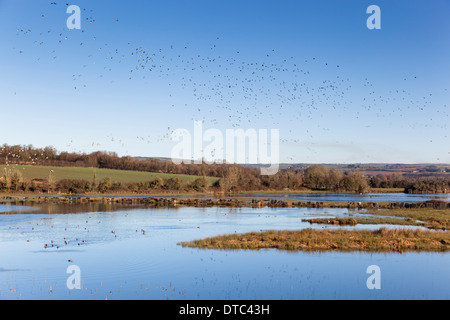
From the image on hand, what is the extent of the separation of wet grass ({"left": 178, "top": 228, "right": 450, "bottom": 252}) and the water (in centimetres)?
177

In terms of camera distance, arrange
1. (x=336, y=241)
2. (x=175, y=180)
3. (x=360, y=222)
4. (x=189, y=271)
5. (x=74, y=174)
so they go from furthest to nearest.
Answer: (x=175, y=180) < (x=74, y=174) < (x=360, y=222) < (x=336, y=241) < (x=189, y=271)

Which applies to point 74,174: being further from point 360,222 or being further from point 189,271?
point 189,271

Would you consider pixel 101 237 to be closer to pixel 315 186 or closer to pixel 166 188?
pixel 166 188

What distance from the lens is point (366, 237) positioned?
120ft

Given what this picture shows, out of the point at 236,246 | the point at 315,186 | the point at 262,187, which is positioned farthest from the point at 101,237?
the point at 315,186

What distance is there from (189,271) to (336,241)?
45.7ft

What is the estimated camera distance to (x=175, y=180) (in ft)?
427

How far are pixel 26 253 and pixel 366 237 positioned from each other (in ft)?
83.7

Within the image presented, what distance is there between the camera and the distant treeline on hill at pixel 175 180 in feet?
364

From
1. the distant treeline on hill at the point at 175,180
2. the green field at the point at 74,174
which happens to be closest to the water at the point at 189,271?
the distant treeline on hill at the point at 175,180

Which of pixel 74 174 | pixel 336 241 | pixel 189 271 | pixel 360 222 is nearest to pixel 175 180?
pixel 74 174

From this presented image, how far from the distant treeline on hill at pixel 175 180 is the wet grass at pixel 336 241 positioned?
8109 cm

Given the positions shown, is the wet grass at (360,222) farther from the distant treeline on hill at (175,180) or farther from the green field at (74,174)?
the green field at (74,174)

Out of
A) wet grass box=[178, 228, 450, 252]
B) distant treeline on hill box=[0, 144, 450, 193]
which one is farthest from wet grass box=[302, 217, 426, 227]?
distant treeline on hill box=[0, 144, 450, 193]
